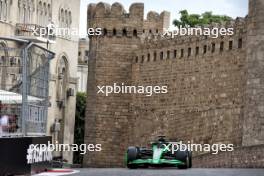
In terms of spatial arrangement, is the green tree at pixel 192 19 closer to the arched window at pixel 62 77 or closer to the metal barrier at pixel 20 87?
the arched window at pixel 62 77

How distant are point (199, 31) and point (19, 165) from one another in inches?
1030

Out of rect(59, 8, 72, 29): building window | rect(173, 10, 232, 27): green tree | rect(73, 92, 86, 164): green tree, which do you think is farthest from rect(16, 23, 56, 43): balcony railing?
rect(173, 10, 232, 27): green tree

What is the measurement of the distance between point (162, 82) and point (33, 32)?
382 inches

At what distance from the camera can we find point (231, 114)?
41188 mm

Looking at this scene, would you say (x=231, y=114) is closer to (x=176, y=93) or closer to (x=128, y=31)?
(x=176, y=93)

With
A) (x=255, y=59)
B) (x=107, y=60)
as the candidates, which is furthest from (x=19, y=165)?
(x=107, y=60)

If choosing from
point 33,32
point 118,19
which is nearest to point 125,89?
point 118,19

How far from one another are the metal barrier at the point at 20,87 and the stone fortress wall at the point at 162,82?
56.3 feet

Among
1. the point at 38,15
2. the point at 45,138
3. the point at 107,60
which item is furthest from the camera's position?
the point at 38,15

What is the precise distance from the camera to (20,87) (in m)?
19.8

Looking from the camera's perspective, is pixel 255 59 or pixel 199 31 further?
pixel 199 31

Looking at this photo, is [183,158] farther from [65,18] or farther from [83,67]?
[83,67]

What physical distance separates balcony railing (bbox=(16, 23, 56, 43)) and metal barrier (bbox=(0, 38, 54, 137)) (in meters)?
33.6

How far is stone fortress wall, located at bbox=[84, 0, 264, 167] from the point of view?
135 ft
